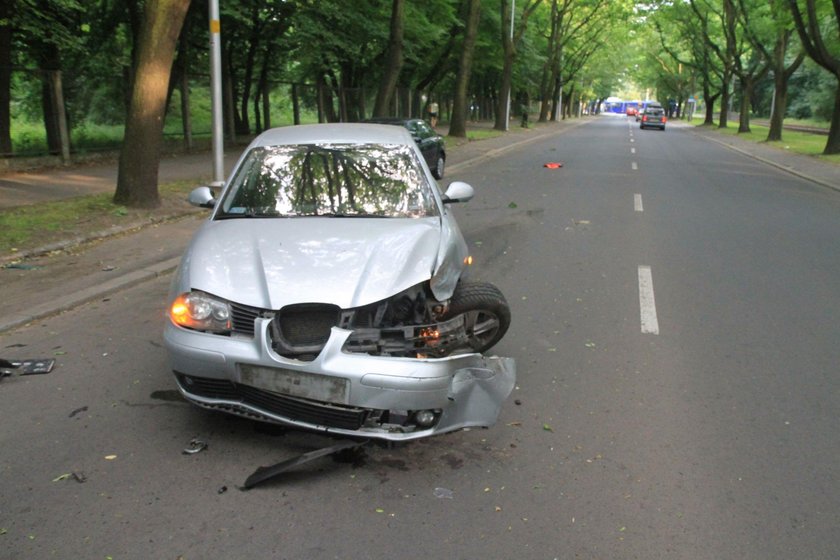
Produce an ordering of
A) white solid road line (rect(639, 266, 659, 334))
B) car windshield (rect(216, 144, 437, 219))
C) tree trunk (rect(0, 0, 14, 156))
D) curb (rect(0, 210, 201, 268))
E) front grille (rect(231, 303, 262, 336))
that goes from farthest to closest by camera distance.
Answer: tree trunk (rect(0, 0, 14, 156)) → curb (rect(0, 210, 201, 268)) → white solid road line (rect(639, 266, 659, 334)) → car windshield (rect(216, 144, 437, 219)) → front grille (rect(231, 303, 262, 336))

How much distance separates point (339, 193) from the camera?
490 centimetres

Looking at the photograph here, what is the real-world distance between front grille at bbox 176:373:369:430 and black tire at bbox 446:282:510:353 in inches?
36.6

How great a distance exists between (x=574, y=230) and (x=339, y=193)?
6.31 m

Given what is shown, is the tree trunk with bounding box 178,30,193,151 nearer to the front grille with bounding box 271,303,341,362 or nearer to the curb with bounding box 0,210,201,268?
the curb with bounding box 0,210,201,268

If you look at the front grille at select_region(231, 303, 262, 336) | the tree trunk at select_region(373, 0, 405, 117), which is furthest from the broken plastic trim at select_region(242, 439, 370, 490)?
the tree trunk at select_region(373, 0, 405, 117)

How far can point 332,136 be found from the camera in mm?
5543

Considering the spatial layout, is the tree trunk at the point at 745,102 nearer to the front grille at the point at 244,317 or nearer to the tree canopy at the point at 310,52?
the tree canopy at the point at 310,52

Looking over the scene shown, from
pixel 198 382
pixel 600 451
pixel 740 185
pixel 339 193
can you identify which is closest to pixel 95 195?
pixel 339 193

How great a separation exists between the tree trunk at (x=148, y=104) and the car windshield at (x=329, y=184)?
6.14 metres

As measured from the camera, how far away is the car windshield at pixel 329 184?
15.6ft

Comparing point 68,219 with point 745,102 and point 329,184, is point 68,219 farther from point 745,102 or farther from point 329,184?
point 745,102

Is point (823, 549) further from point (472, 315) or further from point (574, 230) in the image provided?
point (574, 230)

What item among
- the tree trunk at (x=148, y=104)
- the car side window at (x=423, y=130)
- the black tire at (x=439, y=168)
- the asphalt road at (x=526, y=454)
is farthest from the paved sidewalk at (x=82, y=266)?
the car side window at (x=423, y=130)

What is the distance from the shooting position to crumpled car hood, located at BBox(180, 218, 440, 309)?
3.62 m
